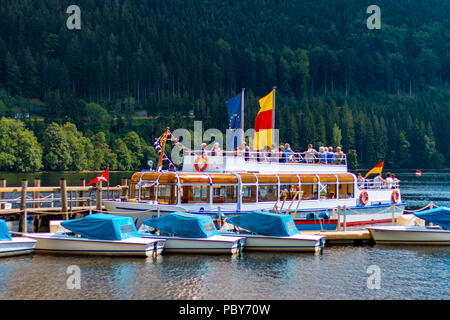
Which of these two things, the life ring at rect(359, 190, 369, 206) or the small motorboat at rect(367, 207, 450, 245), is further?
the life ring at rect(359, 190, 369, 206)

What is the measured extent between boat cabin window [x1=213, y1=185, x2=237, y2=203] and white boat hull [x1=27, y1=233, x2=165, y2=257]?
21.4 ft

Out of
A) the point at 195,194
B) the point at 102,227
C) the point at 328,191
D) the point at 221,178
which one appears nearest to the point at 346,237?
the point at 328,191

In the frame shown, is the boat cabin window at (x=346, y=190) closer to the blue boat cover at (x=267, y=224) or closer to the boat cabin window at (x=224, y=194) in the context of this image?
the boat cabin window at (x=224, y=194)

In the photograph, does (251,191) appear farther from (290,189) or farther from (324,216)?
(324,216)

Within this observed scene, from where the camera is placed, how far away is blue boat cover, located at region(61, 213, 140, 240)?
1227 inches

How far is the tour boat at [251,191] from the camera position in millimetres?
36219

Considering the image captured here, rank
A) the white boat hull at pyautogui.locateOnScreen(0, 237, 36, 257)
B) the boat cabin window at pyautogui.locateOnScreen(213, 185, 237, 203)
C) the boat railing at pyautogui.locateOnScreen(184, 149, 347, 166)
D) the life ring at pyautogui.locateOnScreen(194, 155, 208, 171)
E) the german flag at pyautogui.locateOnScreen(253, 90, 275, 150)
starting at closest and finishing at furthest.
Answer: the white boat hull at pyautogui.locateOnScreen(0, 237, 36, 257)
the boat cabin window at pyautogui.locateOnScreen(213, 185, 237, 203)
the life ring at pyautogui.locateOnScreen(194, 155, 208, 171)
the boat railing at pyautogui.locateOnScreen(184, 149, 347, 166)
the german flag at pyautogui.locateOnScreen(253, 90, 275, 150)

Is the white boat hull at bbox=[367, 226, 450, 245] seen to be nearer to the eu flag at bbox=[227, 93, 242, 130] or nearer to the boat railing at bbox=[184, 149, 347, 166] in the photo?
the boat railing at bbox=[184, 149, 347, 166]

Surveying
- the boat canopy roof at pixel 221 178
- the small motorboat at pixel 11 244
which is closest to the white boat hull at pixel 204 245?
the boat canopy roof at pixel 221 178

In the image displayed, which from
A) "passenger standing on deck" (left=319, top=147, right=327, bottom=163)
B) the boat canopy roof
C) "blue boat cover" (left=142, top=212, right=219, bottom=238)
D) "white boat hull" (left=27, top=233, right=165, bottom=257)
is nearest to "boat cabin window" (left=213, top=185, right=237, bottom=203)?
the boat canopy roof

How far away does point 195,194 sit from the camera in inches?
1446

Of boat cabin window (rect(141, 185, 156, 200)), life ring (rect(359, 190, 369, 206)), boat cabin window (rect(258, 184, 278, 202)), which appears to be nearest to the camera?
boat cabin window (rect(141, 185, 156, 200))
